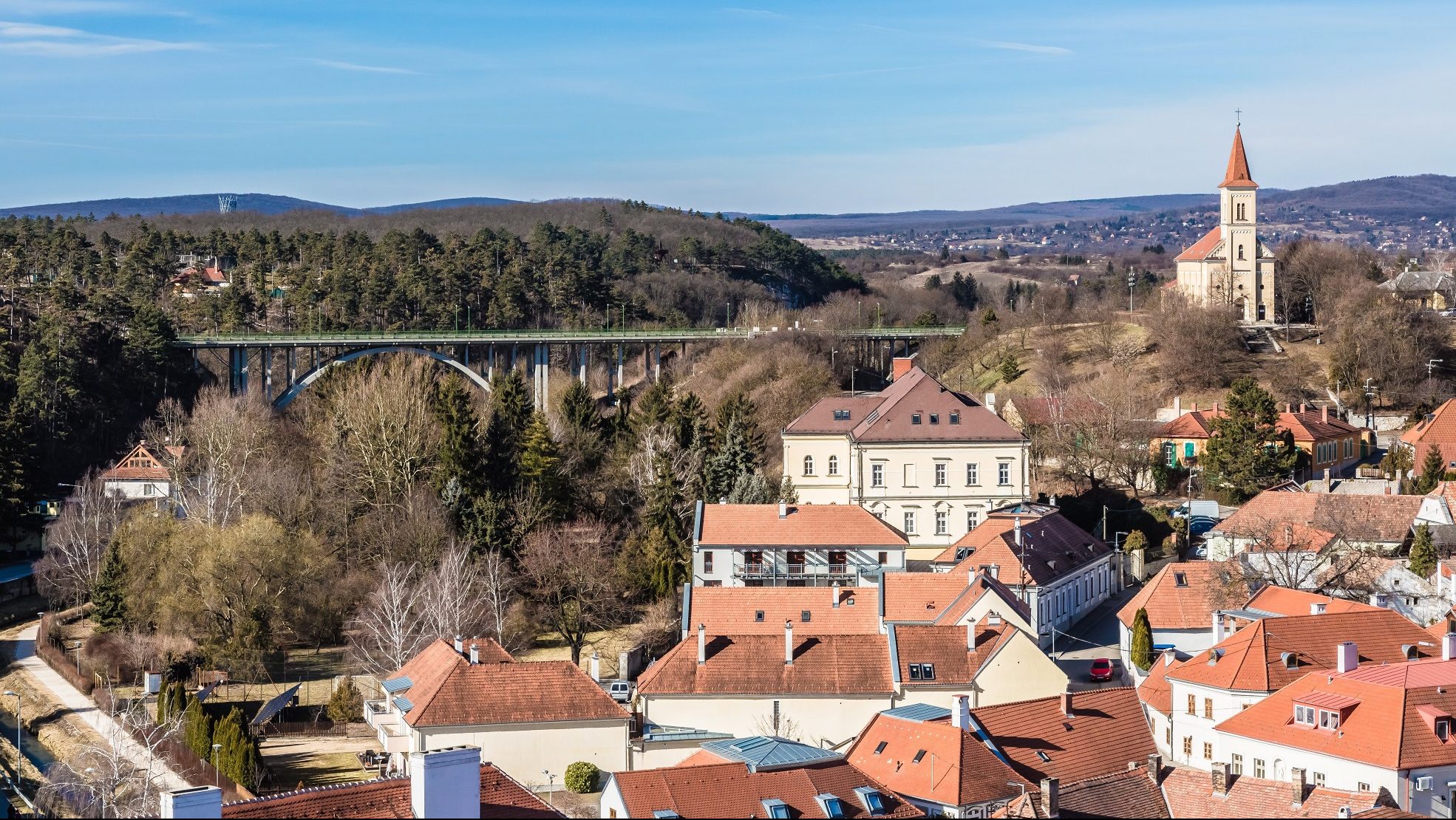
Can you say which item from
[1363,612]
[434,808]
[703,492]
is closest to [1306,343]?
[703,492]

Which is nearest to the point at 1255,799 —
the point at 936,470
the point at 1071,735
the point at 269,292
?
the point at 1071,735

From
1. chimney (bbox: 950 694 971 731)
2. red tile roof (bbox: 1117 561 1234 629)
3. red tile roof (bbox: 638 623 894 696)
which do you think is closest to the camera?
chimney (bbox: 950 694 971 731)

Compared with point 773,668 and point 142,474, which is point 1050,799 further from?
point 142,474

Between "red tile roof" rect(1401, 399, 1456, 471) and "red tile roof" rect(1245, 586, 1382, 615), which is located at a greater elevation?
"red tile roof" rect(1401, 399, 1456, 471)

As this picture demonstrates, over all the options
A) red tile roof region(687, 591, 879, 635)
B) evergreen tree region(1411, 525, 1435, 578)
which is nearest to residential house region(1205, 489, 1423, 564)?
evergreen tree region(1411, 525, 1435, 578)

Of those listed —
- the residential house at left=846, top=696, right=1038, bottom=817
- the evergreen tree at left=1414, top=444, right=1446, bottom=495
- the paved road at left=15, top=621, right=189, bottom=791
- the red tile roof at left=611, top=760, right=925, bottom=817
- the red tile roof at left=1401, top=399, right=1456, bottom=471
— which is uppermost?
the red tile roof at left=1401, top=399, right=1456, bottom=471

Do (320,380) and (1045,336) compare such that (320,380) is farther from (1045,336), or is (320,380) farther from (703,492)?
(1045,336)

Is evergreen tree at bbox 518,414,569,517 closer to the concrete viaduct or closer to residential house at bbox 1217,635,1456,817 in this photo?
the concrete viaduct
